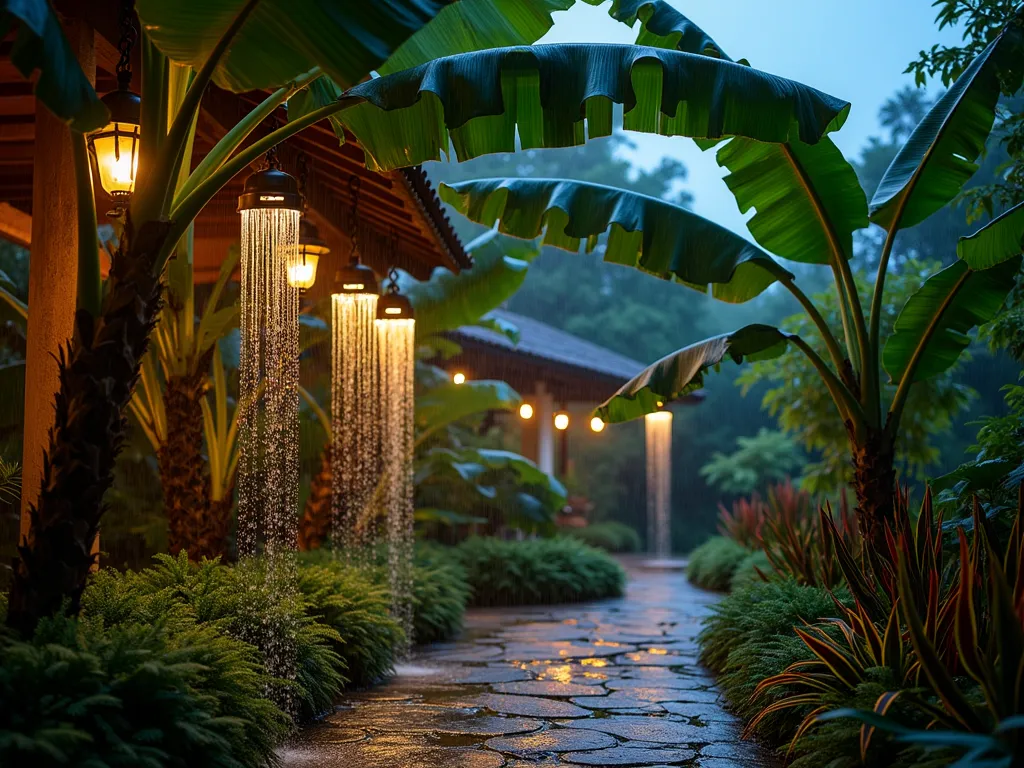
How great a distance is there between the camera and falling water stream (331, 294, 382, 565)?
8484 millimetres

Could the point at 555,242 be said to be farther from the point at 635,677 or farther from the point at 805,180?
the point at 635,677

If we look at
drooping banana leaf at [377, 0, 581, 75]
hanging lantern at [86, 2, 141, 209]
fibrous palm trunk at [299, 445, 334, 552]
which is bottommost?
fibrous palm trunk at [299, 445, 334, 552]

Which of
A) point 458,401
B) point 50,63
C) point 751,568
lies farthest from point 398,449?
point 50,63

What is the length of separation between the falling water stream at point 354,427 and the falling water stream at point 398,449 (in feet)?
0.51

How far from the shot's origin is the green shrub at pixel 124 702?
10.8ft

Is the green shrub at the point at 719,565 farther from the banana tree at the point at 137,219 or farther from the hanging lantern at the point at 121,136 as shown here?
the banana tree at the point at 137,219

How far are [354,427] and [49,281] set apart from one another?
5.48 meters

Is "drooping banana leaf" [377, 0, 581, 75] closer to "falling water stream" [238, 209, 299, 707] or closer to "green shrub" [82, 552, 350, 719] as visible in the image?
"falling water stream" [238, 209, 299, 707]

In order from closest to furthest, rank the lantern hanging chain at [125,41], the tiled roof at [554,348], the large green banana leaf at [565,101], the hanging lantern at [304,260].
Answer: the large green banana leaf at [565,101], the lantern hanging chain at [125,41], the hanging lantern at [304,260], the tiled roof at [554,348]

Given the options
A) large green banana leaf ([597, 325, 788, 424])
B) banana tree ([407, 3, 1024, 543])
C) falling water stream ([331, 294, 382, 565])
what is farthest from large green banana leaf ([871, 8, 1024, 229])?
falling water stream ([331, 294, 382, 565])

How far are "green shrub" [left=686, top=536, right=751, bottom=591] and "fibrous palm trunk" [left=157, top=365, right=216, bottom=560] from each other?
29.5ft

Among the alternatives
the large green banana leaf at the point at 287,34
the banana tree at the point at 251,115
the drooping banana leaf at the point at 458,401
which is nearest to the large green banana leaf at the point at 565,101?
the banana tree at the point at 251,115

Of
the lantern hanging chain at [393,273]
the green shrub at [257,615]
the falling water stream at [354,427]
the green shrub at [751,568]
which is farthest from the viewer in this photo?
the green shrub at [751,568]

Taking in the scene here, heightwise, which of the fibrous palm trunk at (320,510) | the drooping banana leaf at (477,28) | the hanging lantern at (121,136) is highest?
the drooping banana leaf at (477,28)
